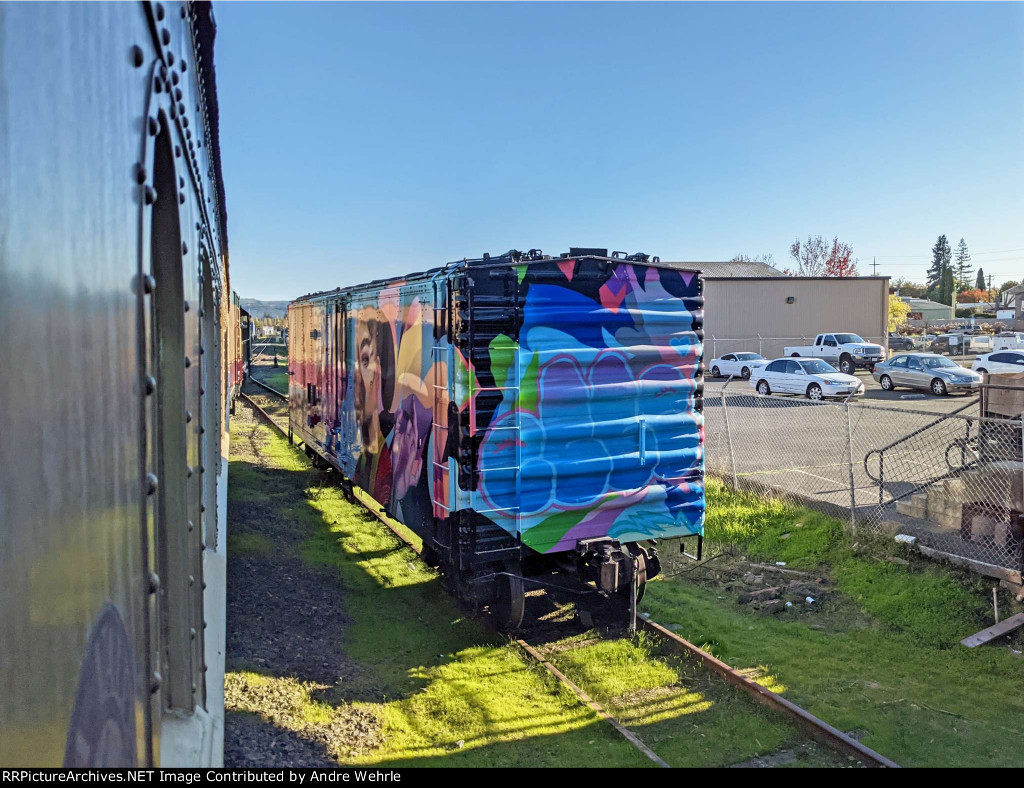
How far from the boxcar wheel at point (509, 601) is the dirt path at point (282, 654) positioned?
1407 millimetres

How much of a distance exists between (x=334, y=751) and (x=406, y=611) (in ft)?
9.77

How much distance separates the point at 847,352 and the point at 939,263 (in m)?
123

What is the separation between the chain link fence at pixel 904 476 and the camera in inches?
331

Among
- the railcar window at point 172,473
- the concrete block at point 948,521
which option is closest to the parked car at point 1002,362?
the concrete block at point 948,521

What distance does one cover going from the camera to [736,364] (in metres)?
35.3

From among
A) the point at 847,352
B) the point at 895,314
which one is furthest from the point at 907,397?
the point at 895,314

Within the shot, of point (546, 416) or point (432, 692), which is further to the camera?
point (546, 416)

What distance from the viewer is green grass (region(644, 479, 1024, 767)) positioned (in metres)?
5.98

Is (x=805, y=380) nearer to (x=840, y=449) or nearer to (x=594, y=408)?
(x=840, y=449)

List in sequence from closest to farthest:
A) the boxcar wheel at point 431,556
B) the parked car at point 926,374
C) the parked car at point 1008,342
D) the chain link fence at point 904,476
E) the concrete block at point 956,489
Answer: the boxcar wheel at point 431,556 → the chain link fence at point 904,476 → the concrete block at point 956,489 → the parked car at point 926,374 → the parked car at point 1008,342

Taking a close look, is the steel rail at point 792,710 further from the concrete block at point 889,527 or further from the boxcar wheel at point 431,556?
the concrete block at point 889,527

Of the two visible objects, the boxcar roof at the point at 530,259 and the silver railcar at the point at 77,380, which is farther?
the boxcar roof at the point at 530,259

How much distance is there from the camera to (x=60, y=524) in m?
0.93
